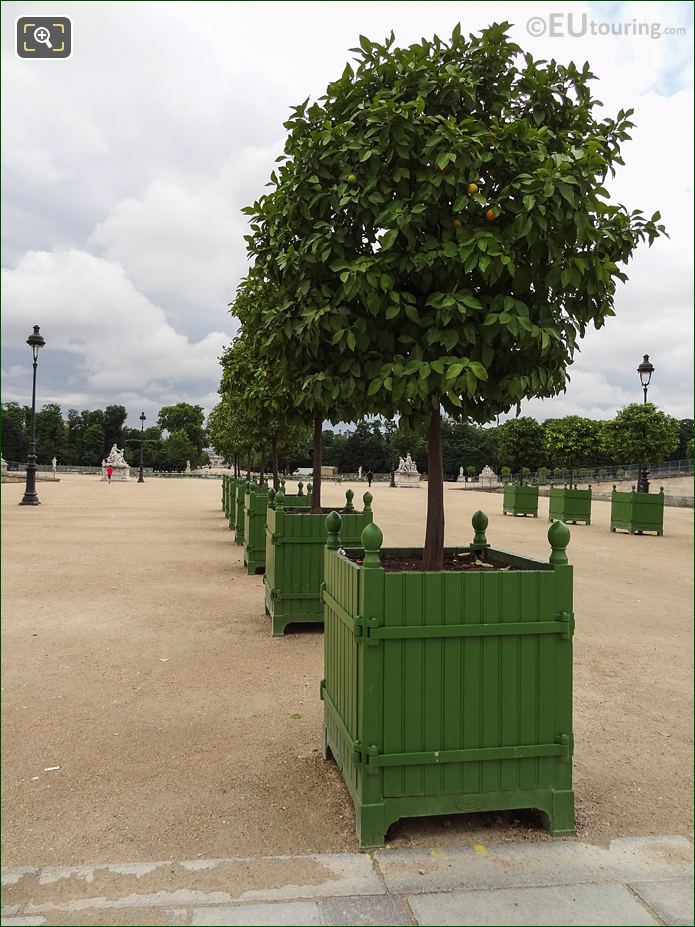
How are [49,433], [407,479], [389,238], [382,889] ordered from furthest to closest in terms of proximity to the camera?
[49,433]
[407,479]
[389,238]
[382,889]

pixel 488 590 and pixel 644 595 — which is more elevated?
pixel 488 590

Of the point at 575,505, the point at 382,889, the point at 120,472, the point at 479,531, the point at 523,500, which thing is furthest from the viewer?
the point at 120,472

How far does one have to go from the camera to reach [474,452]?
288 feet

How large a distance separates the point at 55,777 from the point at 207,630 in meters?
3.72

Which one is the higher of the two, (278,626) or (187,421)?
(187,421)

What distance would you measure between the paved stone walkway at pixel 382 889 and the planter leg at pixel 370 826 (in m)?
0.08

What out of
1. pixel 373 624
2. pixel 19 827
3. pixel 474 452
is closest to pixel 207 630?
pixel 19 827

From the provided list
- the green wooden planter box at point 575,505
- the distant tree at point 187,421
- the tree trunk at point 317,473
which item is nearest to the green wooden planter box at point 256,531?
the tree trunk at point 317,473

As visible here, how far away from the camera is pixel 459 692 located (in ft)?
11.5

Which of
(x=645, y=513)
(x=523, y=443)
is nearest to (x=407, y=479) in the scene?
(x=523, y=443)

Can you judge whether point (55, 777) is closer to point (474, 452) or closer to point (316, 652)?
point (316, 652)

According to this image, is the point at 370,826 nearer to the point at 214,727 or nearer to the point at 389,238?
the point at 214,727

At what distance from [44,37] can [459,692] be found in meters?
3.78

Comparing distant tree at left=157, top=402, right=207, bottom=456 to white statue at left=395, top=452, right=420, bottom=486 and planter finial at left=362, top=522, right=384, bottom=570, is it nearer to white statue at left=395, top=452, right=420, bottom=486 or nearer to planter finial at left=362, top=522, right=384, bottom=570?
white statue at left=395, top=452, right=420, bottom=486
